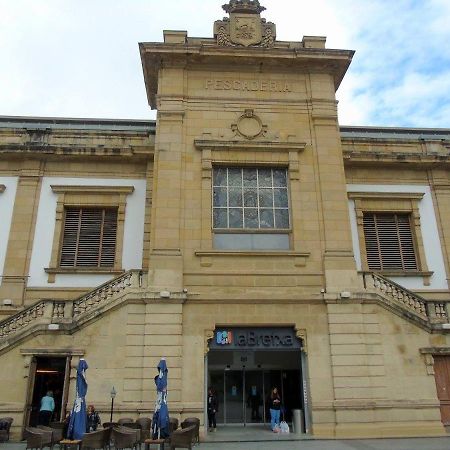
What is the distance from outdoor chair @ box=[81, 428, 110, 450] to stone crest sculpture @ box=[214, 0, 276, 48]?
1646 centimetres

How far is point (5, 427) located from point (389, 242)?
57.3 feet

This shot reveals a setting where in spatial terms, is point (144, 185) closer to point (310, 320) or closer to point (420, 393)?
point (310, 320)

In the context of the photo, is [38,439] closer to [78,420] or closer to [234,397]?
[78,420]

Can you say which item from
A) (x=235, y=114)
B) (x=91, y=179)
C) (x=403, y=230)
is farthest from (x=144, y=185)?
(x=403, y=230)

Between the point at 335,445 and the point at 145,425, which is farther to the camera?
the point at 145,425

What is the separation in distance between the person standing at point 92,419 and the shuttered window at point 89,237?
7180 millimetres

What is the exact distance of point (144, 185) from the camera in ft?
72.5

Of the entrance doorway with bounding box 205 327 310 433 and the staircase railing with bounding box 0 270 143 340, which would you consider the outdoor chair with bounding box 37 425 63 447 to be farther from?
the entrance doorway with bounding box 205 327 310 433

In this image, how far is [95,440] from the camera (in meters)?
12.7

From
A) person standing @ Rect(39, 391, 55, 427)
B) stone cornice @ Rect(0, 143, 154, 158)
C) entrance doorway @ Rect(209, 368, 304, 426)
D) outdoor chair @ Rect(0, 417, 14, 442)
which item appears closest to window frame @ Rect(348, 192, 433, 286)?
entrance doorway @ Rect(209, 368, 304, 426)

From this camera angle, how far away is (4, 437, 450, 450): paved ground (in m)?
13.9

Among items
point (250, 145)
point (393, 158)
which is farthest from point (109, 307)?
point (393, 158)

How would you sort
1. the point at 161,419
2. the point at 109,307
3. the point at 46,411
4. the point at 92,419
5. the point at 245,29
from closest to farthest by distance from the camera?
the point at 161,419 → the point at 92,419 → the point at 46,411 → the point at 109,307 → the point at 245,29

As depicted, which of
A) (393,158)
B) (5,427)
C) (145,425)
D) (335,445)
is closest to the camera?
(335,445)
